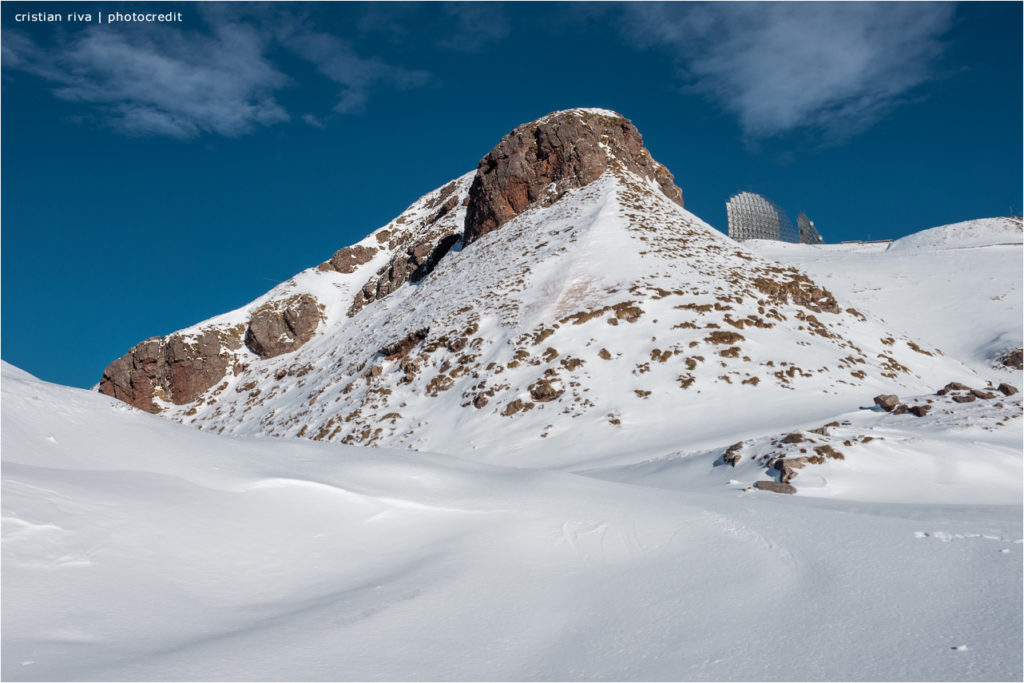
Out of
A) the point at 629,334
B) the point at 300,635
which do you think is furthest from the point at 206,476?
the point at 629,334

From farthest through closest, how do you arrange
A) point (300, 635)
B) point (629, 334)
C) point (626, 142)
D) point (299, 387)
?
point (626, 142) → point (299, 387) → point (629, 334) → point (300, 635)

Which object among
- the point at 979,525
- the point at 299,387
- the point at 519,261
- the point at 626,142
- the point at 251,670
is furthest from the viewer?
the point at 626,142

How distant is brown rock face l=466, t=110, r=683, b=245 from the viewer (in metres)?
40.2

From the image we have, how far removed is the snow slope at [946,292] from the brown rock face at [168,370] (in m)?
39.2

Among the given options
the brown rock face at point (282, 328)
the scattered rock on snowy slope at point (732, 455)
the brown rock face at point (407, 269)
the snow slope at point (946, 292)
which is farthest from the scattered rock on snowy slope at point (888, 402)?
the brown rock face at point (282, 328)

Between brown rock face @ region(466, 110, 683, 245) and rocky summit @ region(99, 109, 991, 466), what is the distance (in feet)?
0.48

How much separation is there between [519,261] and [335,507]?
2435 centimetres

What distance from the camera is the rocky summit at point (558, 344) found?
56.7 feet

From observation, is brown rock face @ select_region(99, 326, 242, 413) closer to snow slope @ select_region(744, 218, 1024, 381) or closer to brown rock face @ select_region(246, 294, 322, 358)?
brown rock face @ select_region(246, 294, 322, 358)

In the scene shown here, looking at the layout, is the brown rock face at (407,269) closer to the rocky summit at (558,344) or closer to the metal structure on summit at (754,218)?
the rocky summit at (558,344)

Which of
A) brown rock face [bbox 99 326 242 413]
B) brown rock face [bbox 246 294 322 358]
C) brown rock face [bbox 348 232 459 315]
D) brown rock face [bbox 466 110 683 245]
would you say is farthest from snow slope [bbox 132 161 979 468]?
brown rock face [bbox 348 232 459 315]

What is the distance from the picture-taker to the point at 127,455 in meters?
6.00

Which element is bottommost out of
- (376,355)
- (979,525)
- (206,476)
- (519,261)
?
→ (979,525)

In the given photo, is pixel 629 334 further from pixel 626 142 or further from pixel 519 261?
pixel 626 142
